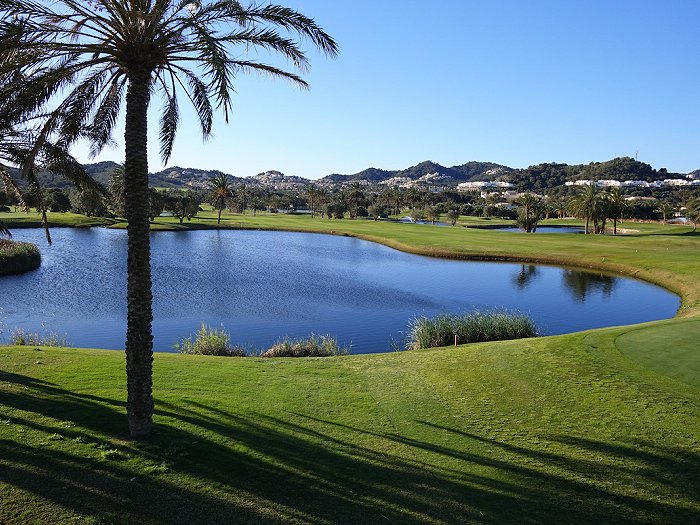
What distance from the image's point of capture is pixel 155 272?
49.8m

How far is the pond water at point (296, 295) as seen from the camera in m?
29.5

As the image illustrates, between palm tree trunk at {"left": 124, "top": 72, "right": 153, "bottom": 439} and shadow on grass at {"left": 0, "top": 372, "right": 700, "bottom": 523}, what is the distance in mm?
824

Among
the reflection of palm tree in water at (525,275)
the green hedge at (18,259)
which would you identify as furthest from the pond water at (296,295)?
the green hedge at (18,259)

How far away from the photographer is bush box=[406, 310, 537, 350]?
2486 centimetres

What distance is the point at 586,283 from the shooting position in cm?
4959

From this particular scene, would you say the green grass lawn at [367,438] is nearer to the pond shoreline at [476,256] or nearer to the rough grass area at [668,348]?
the rough grass area at [668,348]

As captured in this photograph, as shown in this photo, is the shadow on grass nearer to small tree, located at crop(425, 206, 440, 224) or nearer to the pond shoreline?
the pond shoreline

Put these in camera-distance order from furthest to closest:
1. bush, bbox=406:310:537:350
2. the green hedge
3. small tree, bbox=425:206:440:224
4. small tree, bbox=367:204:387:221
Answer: small tree, bbox=367:204:387:221, small tree, bbox=425:206:440:224, the green hedge, bush, bbox=406:310:537:350

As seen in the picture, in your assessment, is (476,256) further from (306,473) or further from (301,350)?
(306,473)

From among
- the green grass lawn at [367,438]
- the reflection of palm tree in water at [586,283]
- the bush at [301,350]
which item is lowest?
the reflection of palm tree in water at [586,283]

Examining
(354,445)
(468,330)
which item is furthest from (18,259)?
(354,445)

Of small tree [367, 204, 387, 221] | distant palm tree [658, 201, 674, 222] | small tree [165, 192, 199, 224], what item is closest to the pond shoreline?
small tree [165, 192, 199, 224]

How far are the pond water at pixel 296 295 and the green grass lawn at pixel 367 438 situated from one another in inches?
416

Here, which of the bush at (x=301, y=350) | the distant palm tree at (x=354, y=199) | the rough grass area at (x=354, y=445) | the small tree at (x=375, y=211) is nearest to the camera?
the rough grass area at (x=354, y=445)
